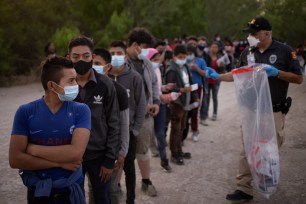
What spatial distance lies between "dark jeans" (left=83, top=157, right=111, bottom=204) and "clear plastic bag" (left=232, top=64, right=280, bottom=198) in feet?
6.08

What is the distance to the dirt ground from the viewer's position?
15.1ft

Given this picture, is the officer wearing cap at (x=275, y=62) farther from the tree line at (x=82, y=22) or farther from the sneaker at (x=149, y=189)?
the tree line at (x=82, y=22)

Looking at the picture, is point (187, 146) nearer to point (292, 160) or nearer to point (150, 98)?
point (292, 160)

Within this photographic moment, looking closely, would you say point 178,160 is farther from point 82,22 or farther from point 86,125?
point 82,22

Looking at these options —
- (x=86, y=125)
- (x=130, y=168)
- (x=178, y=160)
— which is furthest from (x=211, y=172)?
(x=86, y=125)

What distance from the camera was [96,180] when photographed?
3141 millimetres

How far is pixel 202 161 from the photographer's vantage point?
612 centimetres

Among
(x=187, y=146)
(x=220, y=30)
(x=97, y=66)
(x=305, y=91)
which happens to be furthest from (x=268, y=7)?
(x=220, y=30)

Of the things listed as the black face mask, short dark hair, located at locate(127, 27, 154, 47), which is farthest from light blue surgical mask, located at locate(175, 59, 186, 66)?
the black face mask

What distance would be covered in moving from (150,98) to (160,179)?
139 cm

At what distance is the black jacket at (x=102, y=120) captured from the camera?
9.97ft

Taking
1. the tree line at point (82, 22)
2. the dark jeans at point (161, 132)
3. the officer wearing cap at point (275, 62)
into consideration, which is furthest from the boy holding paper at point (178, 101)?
the tree line at point (82, 22)

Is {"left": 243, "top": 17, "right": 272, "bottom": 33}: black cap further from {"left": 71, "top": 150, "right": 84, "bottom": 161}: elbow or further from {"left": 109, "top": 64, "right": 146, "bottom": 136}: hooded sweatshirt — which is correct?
{"left": 71, "top": 150, "right": 84, "bottom": 161}: elbow

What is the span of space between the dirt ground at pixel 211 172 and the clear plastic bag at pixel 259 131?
59cm
